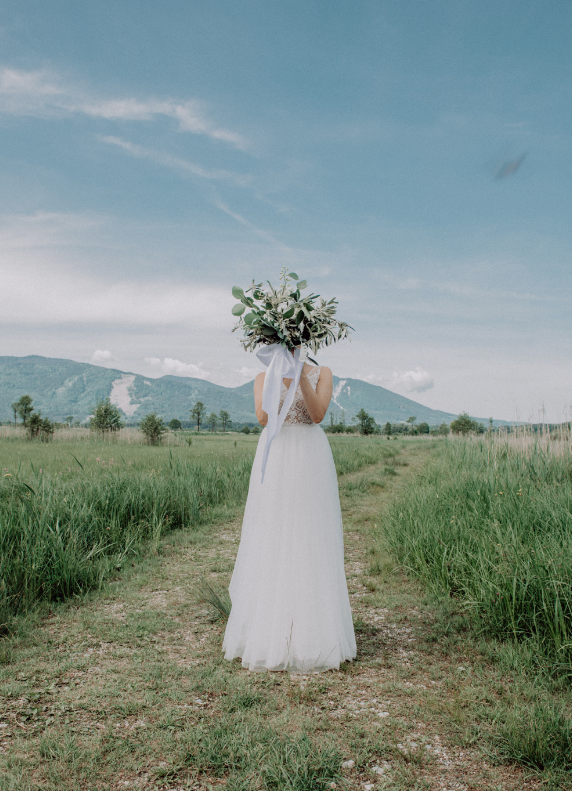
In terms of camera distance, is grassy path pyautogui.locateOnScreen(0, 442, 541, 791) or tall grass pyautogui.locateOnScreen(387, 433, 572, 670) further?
tall grass pyautogui.locateOnScreen(387, 433, 572, 670)

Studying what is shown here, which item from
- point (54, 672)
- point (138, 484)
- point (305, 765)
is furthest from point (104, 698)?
point (138, 484)

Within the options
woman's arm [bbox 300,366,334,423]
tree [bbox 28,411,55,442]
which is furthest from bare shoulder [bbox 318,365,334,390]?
tree [bbox 28,411,55,442]

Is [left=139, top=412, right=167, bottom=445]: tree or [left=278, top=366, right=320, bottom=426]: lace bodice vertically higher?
[left=278, top=366, right=320, bottom=426]: lace bodice

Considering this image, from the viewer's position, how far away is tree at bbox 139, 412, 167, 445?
2862 centimetres

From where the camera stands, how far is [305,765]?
99.3 inches

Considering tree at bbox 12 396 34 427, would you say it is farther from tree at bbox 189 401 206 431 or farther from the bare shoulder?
tree at bbox 189 401 206 431

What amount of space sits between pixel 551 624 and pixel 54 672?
13.2 ft

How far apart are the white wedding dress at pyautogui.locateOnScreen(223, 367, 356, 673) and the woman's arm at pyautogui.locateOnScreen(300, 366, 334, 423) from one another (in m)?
0.08

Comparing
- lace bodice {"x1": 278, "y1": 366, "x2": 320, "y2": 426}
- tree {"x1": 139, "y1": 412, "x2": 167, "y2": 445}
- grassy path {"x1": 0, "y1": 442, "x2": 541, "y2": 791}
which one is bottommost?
grassy path {"x1": 0, "y1": 442, "x2": 541, "y2": 791}

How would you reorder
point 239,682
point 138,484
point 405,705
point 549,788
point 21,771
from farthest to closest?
point 138,484 < point 239,682 < point 405,705 < point 21,771 < point 549,788

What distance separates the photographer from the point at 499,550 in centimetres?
449

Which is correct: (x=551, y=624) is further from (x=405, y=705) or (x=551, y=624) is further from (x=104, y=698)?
(x=104, y=698)

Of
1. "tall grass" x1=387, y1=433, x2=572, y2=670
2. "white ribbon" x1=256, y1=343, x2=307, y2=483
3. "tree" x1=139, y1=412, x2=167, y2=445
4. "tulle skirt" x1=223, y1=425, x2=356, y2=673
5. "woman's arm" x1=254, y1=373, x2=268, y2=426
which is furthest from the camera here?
"tree" x1=139, y1=412, x2=167, y2=445

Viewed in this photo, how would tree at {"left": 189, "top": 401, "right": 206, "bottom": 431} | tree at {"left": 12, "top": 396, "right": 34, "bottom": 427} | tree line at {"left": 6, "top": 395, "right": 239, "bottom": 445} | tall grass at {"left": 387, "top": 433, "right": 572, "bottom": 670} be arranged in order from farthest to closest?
tree at {"left": 189, "top": 401, "right": 206, "bottom": 431}, tree at {"left": 12, "top": 396, "right": 34, "bottom": 427}, tree line at {"left": 6, "top": 395, "right": 239, "bottom": 445}, tall grass at {"left": 387, "top": 433, "right": 572, "bottom": 670}
